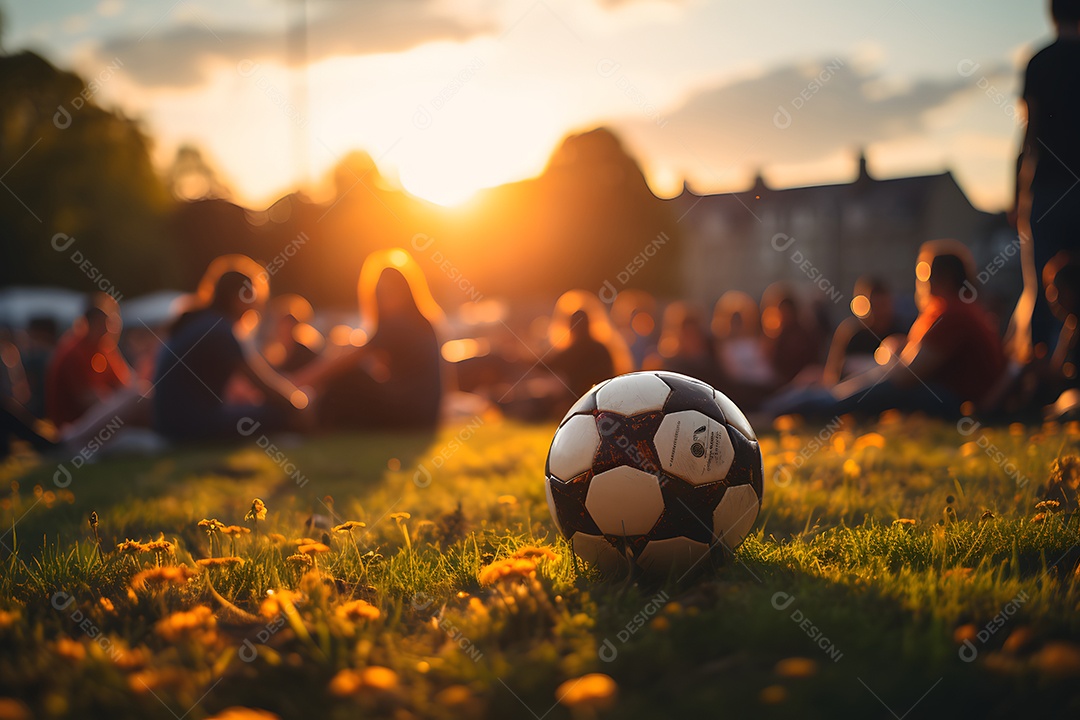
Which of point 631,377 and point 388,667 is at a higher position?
point 631,377

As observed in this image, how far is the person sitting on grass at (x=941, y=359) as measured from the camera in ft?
22.3

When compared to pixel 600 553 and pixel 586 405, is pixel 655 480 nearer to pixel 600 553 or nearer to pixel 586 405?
pixel 600 553

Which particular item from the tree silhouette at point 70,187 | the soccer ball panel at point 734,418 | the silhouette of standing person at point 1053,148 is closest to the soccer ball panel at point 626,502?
the soccer ball panel at point 734,418

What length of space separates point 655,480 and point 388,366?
21.3 ft

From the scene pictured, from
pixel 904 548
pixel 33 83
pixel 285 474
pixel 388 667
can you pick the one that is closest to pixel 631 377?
pixel 904 548

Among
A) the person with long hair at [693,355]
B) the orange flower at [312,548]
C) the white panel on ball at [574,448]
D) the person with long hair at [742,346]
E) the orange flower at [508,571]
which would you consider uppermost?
the white panel on ball at [574,448]

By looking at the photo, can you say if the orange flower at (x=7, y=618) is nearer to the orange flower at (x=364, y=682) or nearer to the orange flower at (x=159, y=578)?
the orange flower at (x=159, y=578)

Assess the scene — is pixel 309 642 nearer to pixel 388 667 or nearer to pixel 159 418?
pixel 388 667

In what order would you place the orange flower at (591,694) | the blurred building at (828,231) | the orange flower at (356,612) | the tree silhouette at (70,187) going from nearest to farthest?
1. the orange flower at (591,694)
2. the orange flower at (356,612)
3. the tree silhouette at (70,187)
4. the blurred building at (828,231)

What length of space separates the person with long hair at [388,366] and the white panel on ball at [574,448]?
5.85 m

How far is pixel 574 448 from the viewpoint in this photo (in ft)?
9.44

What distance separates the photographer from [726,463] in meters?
2.79

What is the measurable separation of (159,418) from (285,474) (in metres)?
2.78

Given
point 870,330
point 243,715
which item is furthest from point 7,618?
point 870,330
